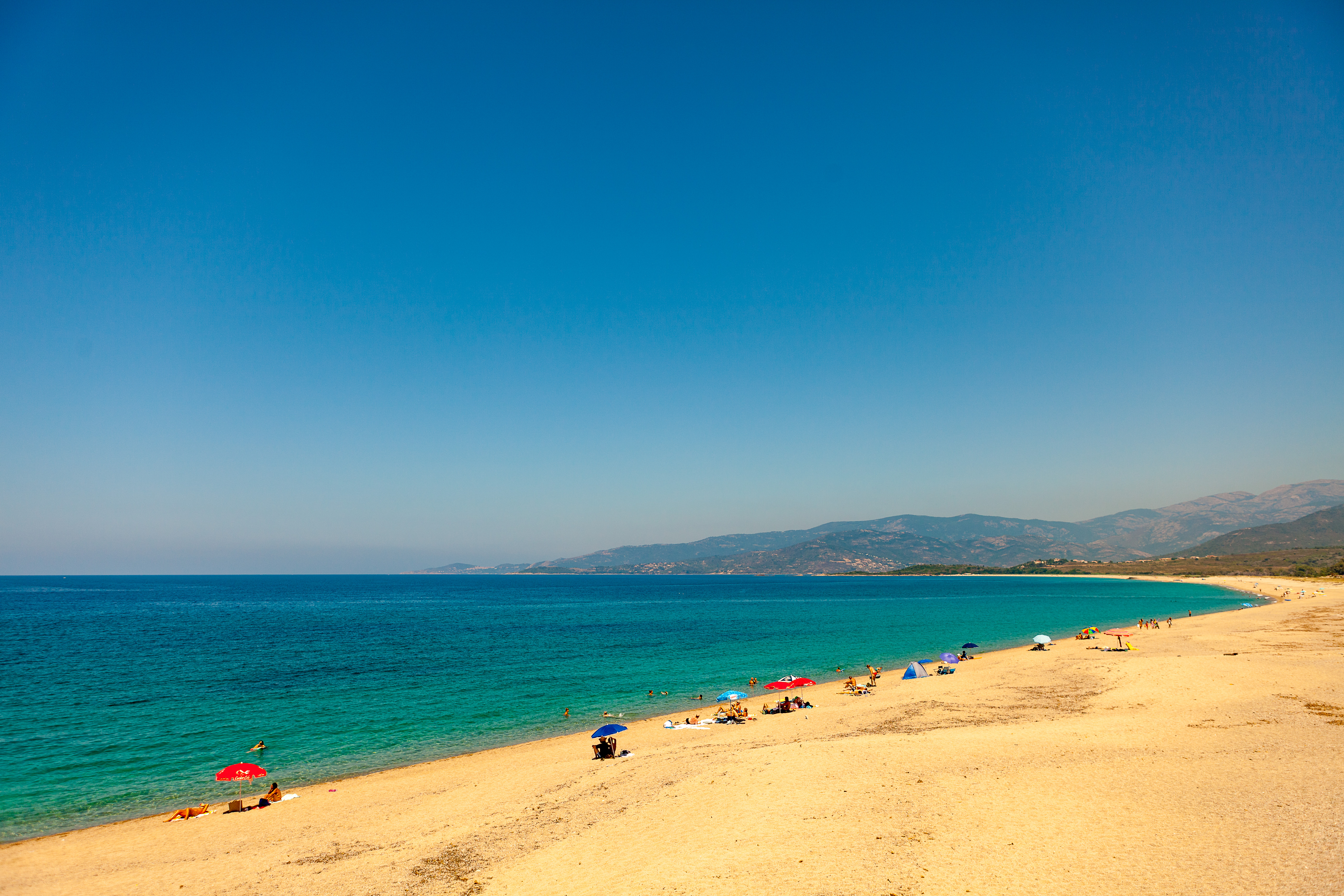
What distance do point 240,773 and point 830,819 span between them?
22001mm

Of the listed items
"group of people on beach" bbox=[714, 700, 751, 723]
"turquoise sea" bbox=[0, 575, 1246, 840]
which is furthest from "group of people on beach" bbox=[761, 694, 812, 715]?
"turquoise sea" bbox=[0, 575, 1246, 840]

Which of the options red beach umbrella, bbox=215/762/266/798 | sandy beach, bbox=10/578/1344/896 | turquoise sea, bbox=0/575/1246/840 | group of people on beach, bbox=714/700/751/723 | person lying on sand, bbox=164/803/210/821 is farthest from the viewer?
group of people on beach, bbox=714/700/751/723

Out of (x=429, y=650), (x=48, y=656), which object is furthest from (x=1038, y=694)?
(x=48, y=656)

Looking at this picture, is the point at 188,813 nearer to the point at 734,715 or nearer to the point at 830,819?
the point at 830,819

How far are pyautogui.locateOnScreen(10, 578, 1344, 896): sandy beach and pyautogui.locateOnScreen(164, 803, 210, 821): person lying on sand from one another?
1.28 ft

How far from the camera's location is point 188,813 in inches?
835

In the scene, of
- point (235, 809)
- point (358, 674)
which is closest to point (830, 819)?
point (235, 809)

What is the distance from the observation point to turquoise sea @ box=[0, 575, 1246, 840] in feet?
87.5

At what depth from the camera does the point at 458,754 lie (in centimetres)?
2850

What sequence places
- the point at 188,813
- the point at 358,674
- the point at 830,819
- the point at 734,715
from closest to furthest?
the point at 830,819 → the point at 188,813 → the point at 734,715 → the point at 358,674

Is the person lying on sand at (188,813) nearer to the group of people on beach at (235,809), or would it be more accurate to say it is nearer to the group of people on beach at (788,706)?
the group of people on beach at (235,809)

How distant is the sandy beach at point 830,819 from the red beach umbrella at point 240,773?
2.39 ft

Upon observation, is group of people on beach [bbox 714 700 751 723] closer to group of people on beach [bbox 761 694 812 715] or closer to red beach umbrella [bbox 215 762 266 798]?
group of people on beach [bbox 761 694 812 715]

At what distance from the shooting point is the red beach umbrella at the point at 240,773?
23.2 m
